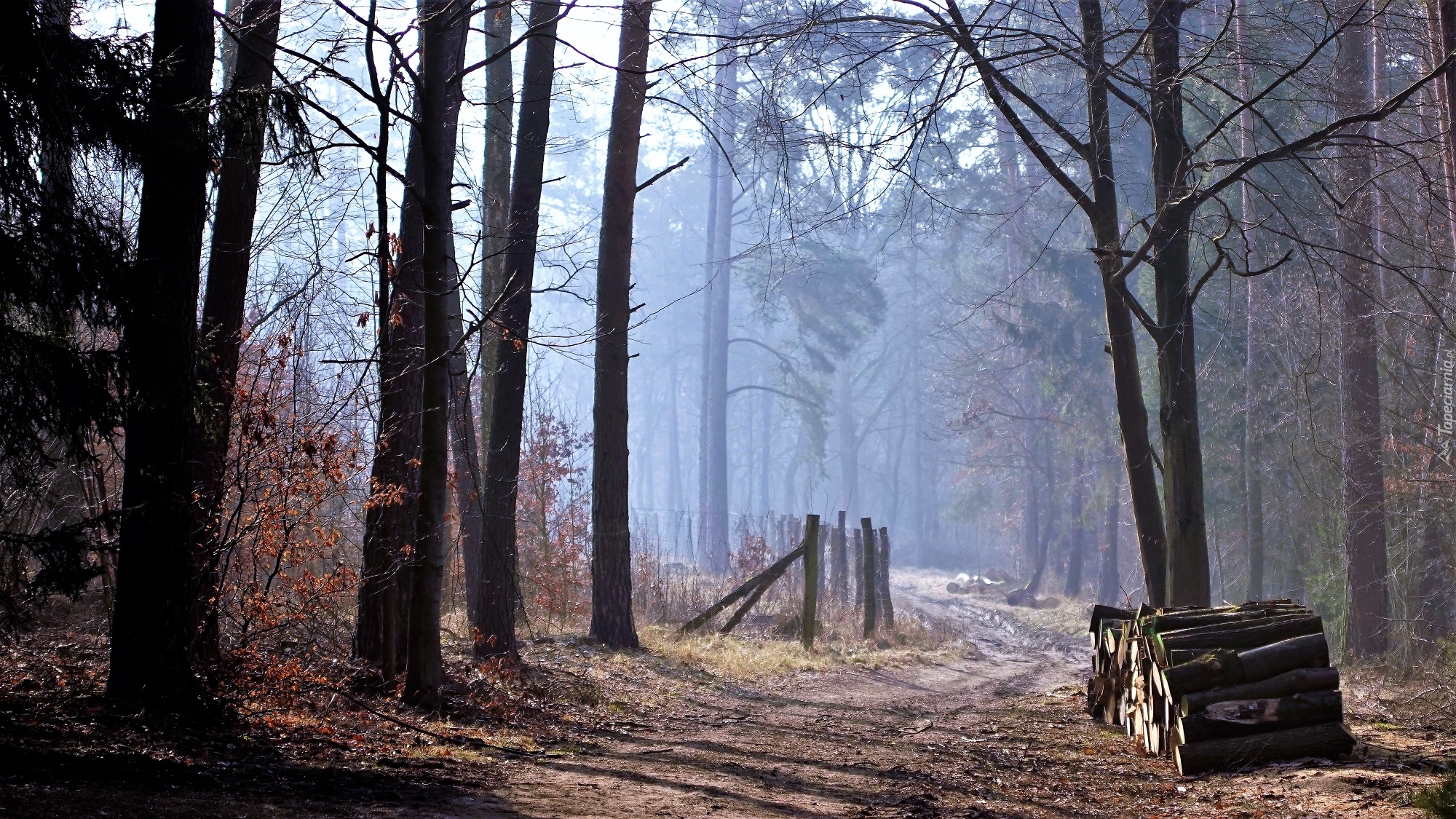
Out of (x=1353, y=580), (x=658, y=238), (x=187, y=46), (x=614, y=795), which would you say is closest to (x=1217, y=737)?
(x=614, y=795)

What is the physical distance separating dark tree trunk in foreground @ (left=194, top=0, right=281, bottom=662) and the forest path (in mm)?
2220

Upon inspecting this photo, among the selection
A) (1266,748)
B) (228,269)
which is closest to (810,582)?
(1266,748)

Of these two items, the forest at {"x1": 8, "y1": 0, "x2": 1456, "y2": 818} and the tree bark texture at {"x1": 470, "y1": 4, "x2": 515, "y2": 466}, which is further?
the tree bark texture at {"x1": 470, "y1": 4, "x2": 515, "y2": 466}

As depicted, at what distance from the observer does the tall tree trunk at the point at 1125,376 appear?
11.1 meters

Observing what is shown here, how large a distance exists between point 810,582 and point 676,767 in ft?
30.9

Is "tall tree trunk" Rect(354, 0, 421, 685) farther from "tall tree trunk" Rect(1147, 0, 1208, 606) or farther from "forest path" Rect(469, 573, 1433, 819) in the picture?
"tall tree trunk" Rect(1147, 0, 1208, 606)

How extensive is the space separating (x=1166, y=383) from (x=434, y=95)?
24.4 ft

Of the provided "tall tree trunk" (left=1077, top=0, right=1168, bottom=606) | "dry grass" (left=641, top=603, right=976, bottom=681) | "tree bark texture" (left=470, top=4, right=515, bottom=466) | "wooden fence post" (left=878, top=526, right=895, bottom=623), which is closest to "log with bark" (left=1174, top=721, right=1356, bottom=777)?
"tall tree trunk" (left=1077, top=0, right=1168, bottom=606)

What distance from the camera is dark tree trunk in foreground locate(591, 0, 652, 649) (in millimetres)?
13141

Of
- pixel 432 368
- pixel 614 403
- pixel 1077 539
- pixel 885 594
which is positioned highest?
pixel 614 403

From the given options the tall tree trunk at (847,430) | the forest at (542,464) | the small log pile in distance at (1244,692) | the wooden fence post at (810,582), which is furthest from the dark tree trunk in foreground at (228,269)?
the tall tree trunk at (847,430)

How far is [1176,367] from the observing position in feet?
35.1

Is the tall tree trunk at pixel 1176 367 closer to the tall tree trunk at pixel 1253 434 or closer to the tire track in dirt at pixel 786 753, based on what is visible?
the tire track in dirt at pixel 786 753

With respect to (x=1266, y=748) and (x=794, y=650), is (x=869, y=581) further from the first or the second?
(x=1266, y=748)
